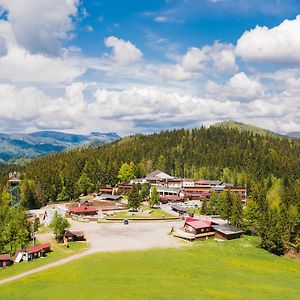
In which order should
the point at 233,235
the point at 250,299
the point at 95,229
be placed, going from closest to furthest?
the point at 250,299, the point at 233,235, the point at 95,229

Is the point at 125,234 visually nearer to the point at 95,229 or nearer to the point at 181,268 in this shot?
the point at 95,229

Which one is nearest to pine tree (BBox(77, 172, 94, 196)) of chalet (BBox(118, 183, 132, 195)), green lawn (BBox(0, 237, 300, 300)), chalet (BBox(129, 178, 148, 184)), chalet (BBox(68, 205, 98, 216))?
chalet (BBox(118, 183, 132, 195))

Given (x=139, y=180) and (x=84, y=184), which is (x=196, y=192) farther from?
(x=84, y=184)

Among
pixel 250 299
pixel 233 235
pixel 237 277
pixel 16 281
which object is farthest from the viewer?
pixel 233 235

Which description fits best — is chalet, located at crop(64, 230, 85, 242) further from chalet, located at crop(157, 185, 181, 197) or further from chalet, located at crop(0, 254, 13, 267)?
chalet, located at crop(157, 185, 181, 197)

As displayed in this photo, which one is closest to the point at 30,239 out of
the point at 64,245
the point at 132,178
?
the point at 64,245

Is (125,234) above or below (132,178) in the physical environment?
below

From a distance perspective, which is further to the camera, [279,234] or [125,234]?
[125,234]
